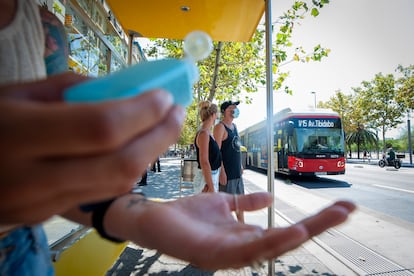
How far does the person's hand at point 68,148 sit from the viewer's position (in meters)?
0.34

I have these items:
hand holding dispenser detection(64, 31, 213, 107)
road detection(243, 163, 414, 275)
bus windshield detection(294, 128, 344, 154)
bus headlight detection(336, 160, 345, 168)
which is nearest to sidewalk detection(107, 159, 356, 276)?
road detection(243, 163, 414, 275)

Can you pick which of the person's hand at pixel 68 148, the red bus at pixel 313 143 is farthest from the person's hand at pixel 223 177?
the red bus at pixel 313 143

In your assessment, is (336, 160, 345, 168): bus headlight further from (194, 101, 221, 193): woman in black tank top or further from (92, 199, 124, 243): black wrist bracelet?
(92, 199, 124, 243): black wrist bracelet

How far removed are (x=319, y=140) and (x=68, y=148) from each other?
36.6ft

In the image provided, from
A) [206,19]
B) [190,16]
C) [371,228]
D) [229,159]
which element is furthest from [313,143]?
[190,16]

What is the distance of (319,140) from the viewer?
1034 centimetres

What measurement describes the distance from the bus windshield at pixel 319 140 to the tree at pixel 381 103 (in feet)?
56.9

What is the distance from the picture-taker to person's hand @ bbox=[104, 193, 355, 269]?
1.73 ft

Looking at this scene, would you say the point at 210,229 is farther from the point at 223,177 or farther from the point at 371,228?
the point at 371,228

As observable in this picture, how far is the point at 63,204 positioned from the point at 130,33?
3616 mm

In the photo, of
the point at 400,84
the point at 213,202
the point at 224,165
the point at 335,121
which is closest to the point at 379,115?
the point at 400,84

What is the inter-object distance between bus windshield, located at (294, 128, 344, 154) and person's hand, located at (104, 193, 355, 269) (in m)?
10.1

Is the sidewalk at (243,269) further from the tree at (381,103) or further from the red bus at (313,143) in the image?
the tree at (381,103)

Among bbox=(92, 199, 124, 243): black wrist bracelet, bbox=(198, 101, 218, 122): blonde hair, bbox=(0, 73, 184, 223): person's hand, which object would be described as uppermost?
bbox=(198, 101, 218, 122): blonde hair
